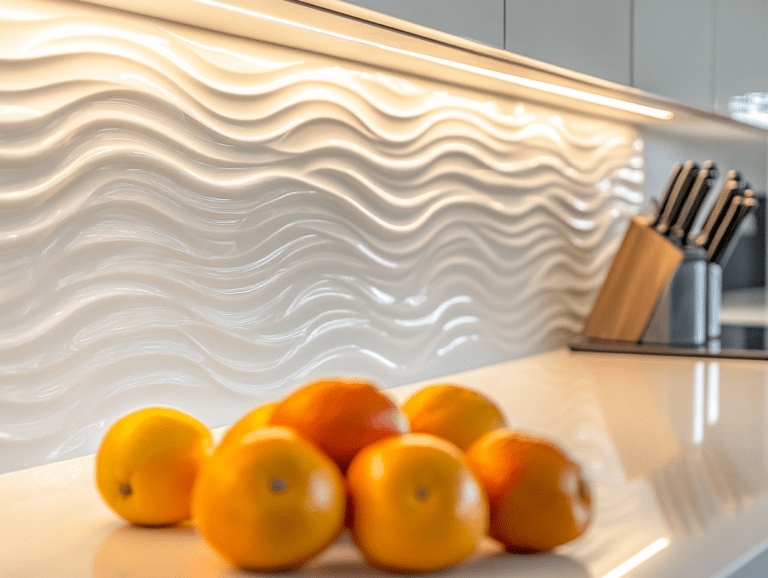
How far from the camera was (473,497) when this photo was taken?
20.8 inches

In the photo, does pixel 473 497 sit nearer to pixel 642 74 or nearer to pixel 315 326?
pixel 315 326

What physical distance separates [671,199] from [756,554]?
149 cm

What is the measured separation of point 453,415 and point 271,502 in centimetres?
21

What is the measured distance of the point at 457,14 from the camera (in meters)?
1.06

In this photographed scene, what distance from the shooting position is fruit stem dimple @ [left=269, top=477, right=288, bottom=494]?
1.65 feet

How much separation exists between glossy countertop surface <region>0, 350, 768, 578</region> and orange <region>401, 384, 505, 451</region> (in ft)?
0.29

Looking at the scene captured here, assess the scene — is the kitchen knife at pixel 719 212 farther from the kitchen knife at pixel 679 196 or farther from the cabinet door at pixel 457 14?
the cabinet door at pixel 457 14

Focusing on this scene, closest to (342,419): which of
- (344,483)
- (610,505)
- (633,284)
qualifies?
(344,483)

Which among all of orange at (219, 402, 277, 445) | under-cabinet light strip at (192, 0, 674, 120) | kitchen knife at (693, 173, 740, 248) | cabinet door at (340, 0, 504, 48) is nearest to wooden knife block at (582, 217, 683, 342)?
kitchen knife at (693, 173, 740, 248)

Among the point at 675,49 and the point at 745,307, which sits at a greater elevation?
the point at 675,49

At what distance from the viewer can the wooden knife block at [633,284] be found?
1.84 m

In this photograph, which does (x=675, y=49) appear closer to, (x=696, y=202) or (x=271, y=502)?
(x=696, y=202)

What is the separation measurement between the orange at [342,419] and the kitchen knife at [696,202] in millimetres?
1479

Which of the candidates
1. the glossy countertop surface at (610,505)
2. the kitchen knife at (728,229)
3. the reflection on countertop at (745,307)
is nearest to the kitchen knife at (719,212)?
the kitchen knife at (728,229)
